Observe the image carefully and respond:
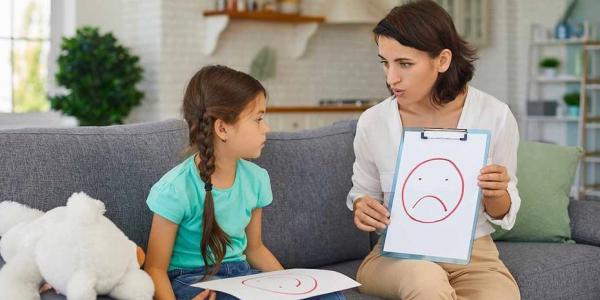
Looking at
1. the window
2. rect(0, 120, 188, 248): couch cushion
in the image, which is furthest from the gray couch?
the window

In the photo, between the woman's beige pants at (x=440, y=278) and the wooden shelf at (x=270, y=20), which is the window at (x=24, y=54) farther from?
the woman's beige pants at (x=440, y=278)

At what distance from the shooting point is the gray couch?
189 centimetres

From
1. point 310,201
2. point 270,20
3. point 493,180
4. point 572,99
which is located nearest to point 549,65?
point 572,99

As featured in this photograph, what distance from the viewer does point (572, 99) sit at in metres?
7.32

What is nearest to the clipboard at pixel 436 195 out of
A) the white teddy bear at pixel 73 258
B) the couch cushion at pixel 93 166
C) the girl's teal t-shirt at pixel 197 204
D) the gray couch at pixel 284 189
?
the gray couch at pixel 284 189

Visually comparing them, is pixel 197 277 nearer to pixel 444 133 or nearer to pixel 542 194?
pixel 444 133

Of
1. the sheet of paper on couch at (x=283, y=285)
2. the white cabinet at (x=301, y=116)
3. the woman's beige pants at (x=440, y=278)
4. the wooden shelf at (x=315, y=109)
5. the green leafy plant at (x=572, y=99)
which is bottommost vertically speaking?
the woman's beige pants at (x=440, y=278)

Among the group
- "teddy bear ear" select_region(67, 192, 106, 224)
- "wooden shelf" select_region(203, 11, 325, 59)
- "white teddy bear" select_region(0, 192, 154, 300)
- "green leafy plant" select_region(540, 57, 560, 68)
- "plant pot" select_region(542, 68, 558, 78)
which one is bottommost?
"white teddy bear" select_region(0, 192, 154, 300)

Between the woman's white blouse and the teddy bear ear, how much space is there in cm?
82

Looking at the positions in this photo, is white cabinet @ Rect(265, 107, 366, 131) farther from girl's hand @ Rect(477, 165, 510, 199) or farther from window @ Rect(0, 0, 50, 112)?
girl's hand @ Rect(477, 165, 510, 199)

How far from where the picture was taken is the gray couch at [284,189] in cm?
189

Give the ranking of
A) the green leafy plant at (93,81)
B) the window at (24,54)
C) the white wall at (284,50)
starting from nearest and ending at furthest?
1. the green leafy plant at (93,81)
2. the window at (24,54)
3. the white wall at (284,50)

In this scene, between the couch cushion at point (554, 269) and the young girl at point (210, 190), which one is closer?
the young girl at point (210, 190)

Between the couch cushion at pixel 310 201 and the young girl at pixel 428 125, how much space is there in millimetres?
240
